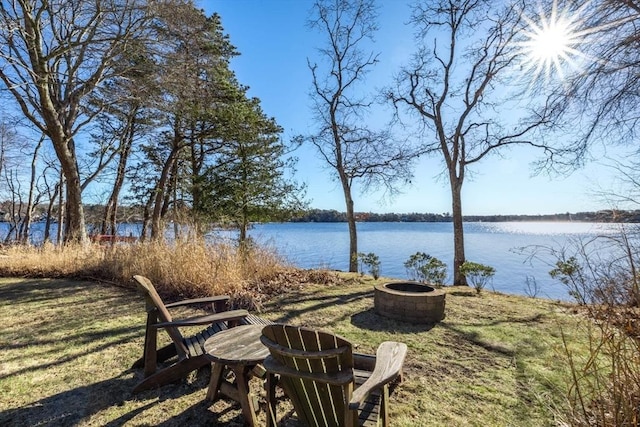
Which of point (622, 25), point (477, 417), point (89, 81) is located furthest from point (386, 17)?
point (477, 417)

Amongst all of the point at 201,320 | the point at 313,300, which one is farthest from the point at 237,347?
the point at 313,300

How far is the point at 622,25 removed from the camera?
4.59m

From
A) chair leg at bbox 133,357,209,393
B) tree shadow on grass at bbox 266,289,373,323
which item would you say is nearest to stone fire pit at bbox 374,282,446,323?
tree shadow on grass at bbox 266,289,373,323

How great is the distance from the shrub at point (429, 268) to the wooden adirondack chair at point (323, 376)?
220 inches

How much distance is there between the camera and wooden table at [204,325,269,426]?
1985mm

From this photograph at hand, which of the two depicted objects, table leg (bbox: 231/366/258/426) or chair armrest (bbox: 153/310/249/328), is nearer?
table leg (bbox: 231/366/258/426)

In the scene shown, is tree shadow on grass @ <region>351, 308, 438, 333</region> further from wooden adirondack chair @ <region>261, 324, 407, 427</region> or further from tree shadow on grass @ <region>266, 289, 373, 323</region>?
wooden adirondack chair @ <region>261, 324, 407, 427</region>

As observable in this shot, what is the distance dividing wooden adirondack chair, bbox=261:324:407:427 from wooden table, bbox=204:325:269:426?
244 mm

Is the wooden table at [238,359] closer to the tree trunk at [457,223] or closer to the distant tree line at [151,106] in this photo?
the distant tree line at [151,106]

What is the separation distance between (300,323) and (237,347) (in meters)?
2.19

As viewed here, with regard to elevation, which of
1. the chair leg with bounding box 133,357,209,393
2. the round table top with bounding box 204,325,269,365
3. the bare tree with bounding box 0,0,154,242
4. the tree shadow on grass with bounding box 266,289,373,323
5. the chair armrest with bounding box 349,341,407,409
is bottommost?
the tree shadow on grass with bounding box 266,289,373,323

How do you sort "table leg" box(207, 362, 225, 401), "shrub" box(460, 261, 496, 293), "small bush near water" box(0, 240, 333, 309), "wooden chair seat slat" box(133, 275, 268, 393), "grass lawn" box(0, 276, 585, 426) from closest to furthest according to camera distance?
1. "grass lawn" box(0, 276, 585, 426)
2. "table leg" box(207, 362, 225, 401)
3. "wooden chair seat slat" box(133, 275, 268, 393)
4. "small bush near water" box(0, 240, 333, 309)
5. "shrub" box(460, 261, 496, 293)

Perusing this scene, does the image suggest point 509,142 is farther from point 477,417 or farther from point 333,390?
point 333,390

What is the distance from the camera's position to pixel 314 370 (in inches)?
60.9
